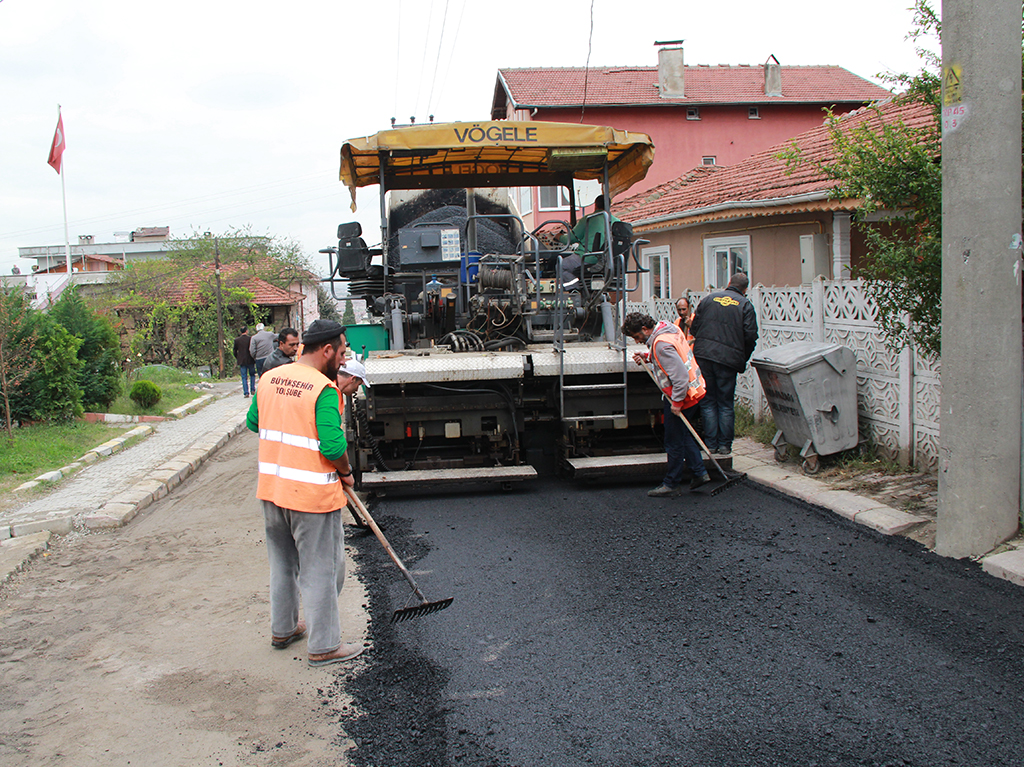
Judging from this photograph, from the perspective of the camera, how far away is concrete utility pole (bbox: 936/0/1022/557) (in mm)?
4418

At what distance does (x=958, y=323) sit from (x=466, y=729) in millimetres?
3503

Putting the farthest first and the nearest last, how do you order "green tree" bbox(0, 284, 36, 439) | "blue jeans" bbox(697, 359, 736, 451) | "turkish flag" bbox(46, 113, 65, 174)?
"turkish flag" bbox(46, 113, 65, 174), "green tree" bbox(0, 284, 36, 439), "blue jeans" bbox(697, 359, 736, 451)

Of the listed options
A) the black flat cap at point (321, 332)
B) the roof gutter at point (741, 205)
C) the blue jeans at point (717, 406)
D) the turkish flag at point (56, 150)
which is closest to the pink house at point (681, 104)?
the roof gutter at point (741, 205)

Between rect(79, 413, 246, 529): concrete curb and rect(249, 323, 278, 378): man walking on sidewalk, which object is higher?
rect(249, 323, 278, 378): man walking on sidewalk

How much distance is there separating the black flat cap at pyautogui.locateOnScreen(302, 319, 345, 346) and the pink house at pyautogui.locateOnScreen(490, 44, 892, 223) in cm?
1999

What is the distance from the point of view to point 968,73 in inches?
176

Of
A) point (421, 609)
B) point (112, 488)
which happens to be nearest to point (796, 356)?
point (421, 609)

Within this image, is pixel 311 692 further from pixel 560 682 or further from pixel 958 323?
pixel 958 323

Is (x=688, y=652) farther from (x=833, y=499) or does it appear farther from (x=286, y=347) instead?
(x=286, y=347)

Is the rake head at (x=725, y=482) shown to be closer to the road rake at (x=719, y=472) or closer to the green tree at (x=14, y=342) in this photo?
the road rake at (x=719, y=472)

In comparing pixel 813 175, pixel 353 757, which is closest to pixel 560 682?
pixel 353 757

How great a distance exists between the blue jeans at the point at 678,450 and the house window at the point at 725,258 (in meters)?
6.58

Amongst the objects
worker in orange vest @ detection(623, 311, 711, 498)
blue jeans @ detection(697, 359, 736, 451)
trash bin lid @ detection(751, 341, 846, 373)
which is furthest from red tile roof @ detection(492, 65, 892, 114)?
worker in orange vest @ detection(623, 311, 711, 498)

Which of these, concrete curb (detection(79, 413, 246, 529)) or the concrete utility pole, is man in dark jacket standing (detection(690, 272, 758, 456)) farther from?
concrete curb (detection(79, 413, 246, 529))
